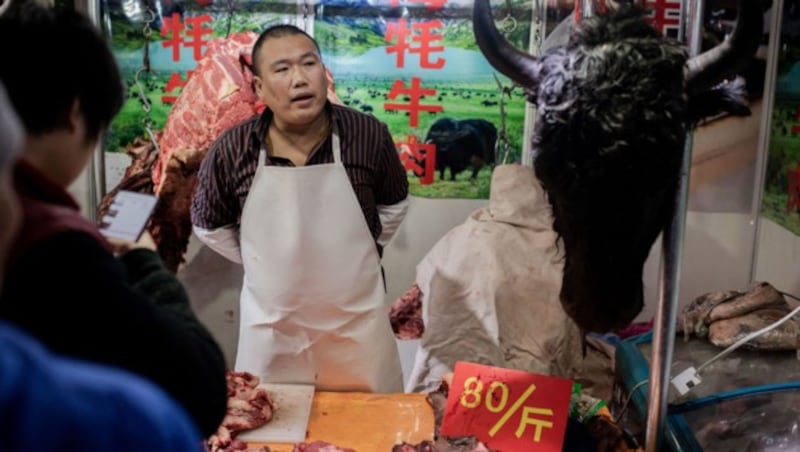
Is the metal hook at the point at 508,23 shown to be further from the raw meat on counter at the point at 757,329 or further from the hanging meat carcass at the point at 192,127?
the raw meat on counter at the point at 757,329

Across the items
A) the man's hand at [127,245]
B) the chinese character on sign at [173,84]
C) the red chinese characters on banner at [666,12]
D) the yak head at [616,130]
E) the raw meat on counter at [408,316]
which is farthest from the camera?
the chinese character on sign at [173,84]

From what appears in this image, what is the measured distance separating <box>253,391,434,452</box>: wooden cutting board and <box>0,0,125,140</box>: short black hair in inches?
47.6

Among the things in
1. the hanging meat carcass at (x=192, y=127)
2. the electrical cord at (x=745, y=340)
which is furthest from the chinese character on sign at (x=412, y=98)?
the electrical cord at (x=745, y=340)

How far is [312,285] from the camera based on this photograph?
2301 millimetres

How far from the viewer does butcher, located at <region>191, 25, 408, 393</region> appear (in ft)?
7.41

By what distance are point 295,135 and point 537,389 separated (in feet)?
3.48

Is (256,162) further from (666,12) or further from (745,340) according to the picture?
(745,340)

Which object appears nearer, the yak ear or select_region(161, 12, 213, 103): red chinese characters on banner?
the yak ear

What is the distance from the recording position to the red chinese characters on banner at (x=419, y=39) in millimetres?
2807

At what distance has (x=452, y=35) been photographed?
2.78 m

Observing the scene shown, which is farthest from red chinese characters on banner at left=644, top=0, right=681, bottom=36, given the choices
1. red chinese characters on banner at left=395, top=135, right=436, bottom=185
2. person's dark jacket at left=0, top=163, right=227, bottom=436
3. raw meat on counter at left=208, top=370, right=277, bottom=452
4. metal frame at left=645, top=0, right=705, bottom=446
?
person's dark jacket at left=0, top=163, right=227, bottom=436

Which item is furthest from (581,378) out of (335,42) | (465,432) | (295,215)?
(335,42)

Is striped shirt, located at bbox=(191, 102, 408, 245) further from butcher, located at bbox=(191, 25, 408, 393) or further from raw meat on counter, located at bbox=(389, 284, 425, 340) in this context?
raw meat on counter, located at bbox=(389, 284, 425, 340)

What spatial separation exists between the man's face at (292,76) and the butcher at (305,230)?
1 centimetres
